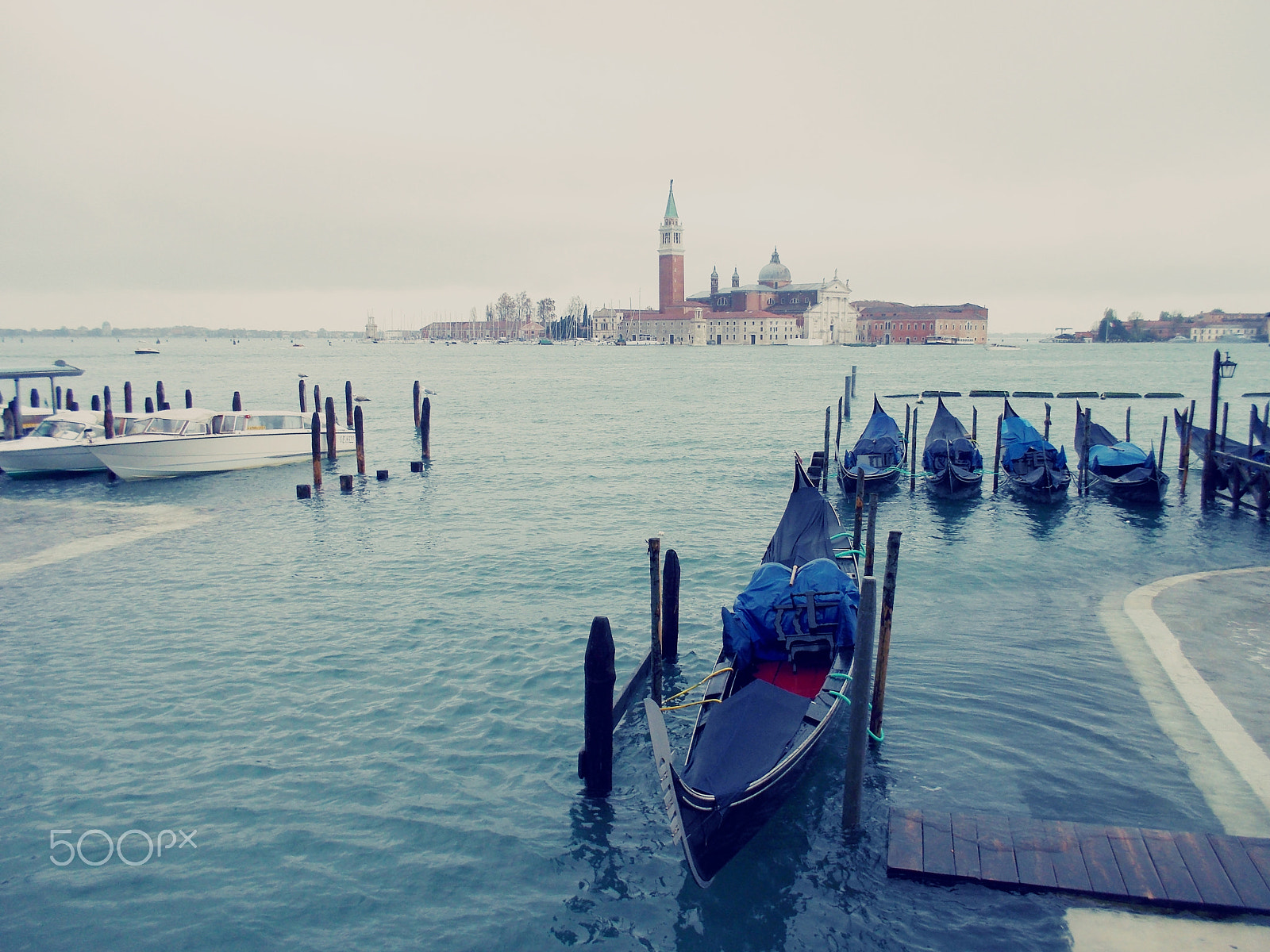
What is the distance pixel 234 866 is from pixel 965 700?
21.0ft

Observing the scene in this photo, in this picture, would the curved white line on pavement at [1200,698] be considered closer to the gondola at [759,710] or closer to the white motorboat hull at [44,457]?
the gondola at [759,710]

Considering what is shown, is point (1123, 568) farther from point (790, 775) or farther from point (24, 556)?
point (24, 556)

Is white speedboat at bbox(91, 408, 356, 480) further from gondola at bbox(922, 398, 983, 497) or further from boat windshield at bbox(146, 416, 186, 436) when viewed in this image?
gondola at bbox(922, 398, 983, 497)

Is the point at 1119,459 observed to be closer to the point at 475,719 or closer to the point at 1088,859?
the point at 1088,859

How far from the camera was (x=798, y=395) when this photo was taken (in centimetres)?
5044

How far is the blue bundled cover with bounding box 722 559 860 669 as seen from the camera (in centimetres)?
791

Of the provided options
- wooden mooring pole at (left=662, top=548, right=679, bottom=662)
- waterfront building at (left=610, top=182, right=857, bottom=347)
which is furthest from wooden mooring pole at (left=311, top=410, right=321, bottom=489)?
waterfront building at (left=610, top=182, right=857, bottom=347)

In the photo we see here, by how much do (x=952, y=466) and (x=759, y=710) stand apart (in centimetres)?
1321

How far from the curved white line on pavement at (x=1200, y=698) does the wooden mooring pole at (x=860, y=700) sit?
9.65 feet

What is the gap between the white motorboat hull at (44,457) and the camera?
19.9 metres

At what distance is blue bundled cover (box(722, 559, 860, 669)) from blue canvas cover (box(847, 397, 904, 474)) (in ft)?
36.7

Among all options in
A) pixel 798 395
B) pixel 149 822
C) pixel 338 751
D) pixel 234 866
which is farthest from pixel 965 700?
pixel 798 395

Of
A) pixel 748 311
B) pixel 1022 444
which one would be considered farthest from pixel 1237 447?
pixel 748 311

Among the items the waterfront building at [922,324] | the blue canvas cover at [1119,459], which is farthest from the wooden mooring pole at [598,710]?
the waterfront building at [922,324]
